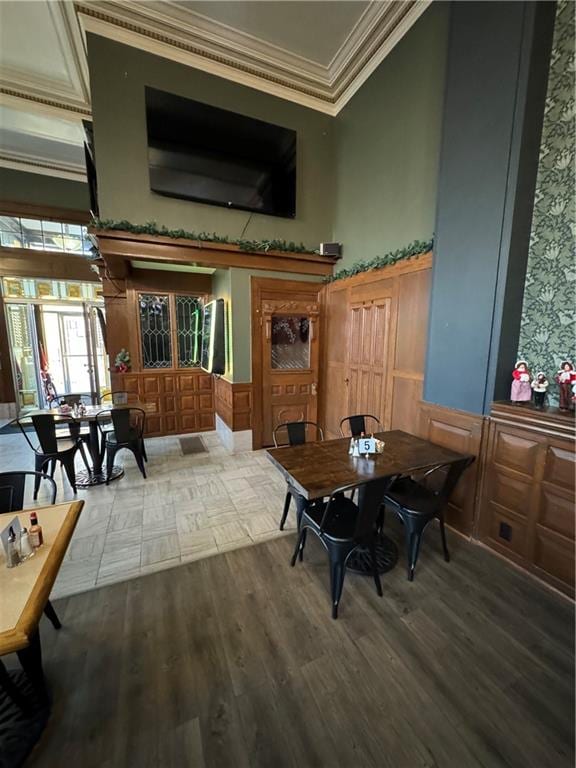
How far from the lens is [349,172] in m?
3.86

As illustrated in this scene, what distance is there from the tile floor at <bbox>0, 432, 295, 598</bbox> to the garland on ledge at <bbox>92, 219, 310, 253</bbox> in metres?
2.75

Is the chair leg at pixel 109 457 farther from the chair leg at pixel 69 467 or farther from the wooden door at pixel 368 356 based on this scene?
the wooden door at pixel 368 356

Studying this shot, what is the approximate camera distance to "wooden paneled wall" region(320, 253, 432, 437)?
292cm

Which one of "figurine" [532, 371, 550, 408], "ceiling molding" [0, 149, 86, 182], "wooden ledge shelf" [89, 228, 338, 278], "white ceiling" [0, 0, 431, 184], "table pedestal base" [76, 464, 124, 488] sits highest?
"white ceiling" [0, 0, 431, 184]

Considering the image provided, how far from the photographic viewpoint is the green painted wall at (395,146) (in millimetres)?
2725

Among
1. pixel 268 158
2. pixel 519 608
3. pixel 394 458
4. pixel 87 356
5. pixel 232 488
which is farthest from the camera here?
pixel 87 356

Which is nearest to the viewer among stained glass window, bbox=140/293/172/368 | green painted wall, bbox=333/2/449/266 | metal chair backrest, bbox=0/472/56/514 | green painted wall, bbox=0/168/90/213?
metal chair backrest, bbox=0/472/56/514

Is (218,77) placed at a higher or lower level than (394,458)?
higher

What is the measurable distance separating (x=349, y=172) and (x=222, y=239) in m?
1.83

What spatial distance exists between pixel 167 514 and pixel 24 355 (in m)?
5.42

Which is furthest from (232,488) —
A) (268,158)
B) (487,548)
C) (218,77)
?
(218,77)

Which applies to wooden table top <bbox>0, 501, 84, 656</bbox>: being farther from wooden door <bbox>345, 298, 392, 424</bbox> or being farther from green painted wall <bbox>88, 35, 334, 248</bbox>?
green painted wall <bbox>88, 35, 334, 248</bbox>

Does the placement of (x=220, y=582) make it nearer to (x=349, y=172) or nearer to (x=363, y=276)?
(x=363, y=276)

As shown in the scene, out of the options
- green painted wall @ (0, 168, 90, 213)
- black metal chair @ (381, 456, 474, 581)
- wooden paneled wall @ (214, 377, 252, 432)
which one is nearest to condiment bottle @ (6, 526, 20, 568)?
black metal chair @ (381, 456, 474, 581)
